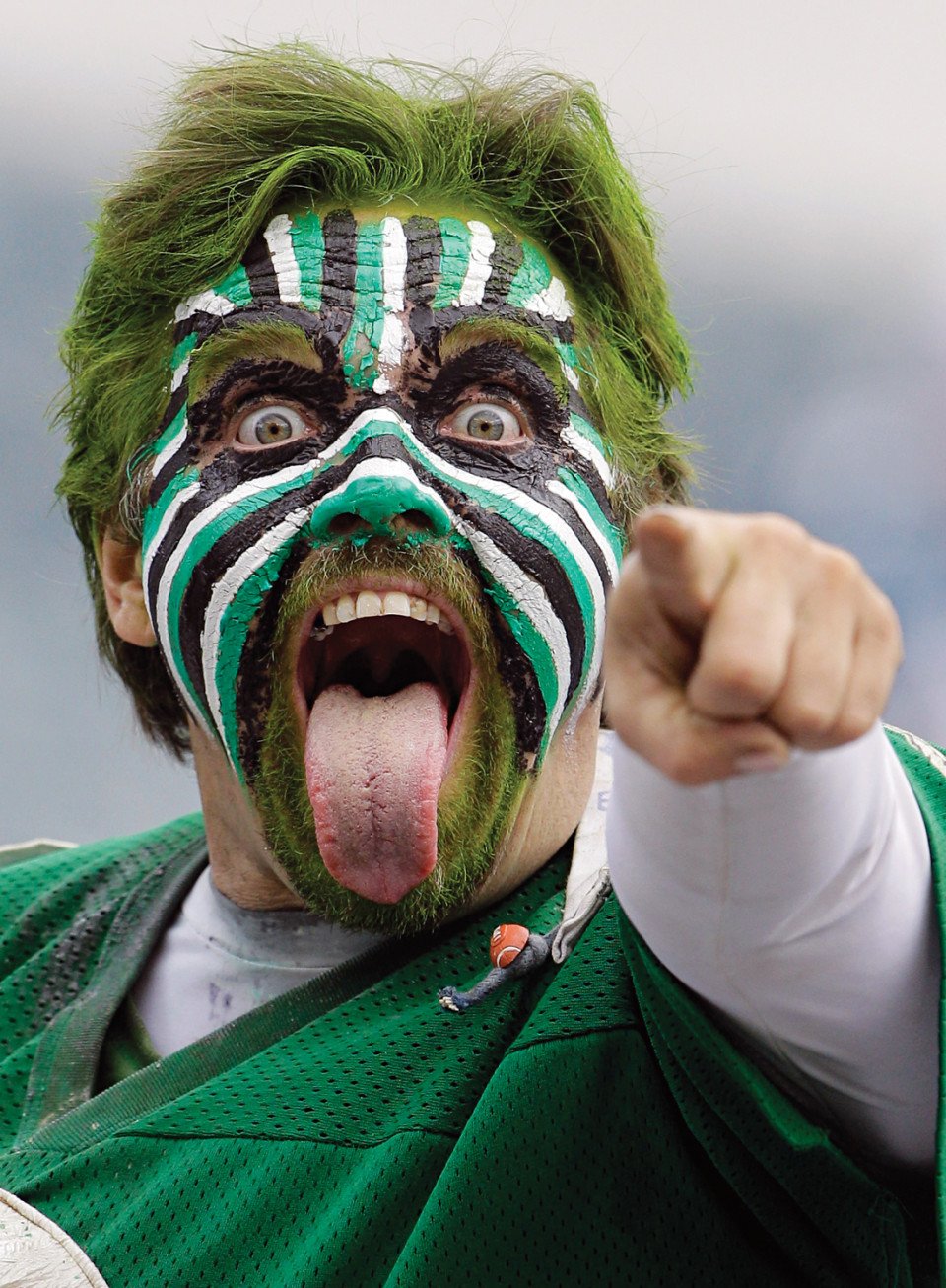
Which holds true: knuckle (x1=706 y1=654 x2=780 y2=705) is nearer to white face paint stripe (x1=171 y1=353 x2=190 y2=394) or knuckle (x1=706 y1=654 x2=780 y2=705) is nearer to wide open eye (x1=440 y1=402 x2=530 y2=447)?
wide open eye (x1=440 y1=402 x2=530 y2=447)

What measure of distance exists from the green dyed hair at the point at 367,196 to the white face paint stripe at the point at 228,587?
272mm

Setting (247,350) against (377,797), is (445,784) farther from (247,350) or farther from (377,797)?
(247,350)

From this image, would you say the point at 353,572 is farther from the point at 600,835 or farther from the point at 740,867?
the point at 740,867

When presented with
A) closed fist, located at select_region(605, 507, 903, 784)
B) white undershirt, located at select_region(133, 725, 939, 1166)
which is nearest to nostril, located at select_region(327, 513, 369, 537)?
white undershirt, located at select_region(133, 725, 939, 1166)

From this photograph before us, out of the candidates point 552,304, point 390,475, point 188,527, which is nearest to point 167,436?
point 188,527

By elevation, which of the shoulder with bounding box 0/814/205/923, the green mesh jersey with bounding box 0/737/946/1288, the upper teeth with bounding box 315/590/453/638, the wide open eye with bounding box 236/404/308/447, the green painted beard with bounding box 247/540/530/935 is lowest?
the shoulder with bounding box 0/814/205/923

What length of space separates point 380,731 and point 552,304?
541 mm

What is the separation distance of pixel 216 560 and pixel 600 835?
0.49 m

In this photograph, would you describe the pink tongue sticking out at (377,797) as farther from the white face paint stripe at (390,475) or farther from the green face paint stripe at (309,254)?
the green face paint stripe at (309,254)

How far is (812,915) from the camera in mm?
952

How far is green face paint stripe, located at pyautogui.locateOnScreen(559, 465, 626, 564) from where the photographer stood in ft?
5.28

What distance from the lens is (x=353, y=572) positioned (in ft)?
4.92

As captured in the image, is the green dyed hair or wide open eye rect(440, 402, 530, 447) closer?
wide open eye rect(440, 402, 530, 447)

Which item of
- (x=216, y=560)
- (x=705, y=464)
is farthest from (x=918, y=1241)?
(x=705, y=464)
